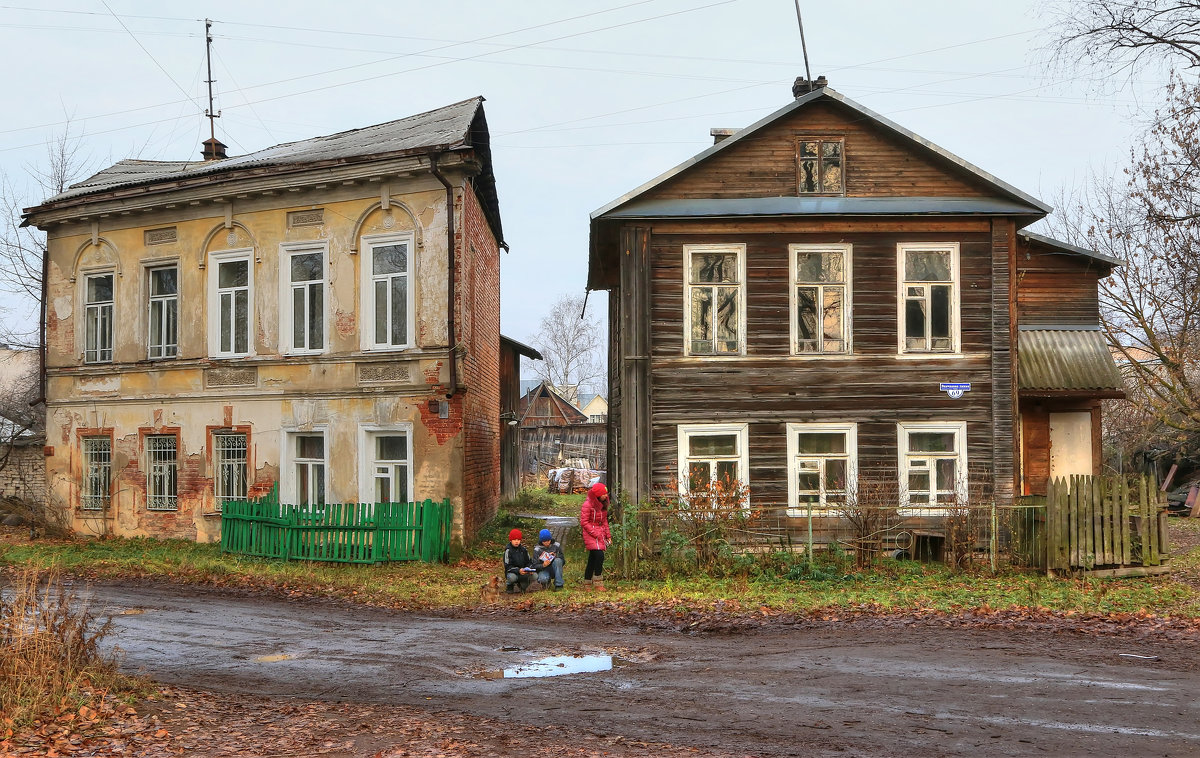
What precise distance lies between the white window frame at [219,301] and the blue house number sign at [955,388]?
13519 millimetres

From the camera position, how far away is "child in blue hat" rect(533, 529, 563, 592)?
14164mm

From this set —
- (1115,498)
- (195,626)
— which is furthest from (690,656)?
(1115,498)

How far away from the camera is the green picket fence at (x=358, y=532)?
17.1 m

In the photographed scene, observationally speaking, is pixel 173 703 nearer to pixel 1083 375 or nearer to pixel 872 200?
pixel 872 200

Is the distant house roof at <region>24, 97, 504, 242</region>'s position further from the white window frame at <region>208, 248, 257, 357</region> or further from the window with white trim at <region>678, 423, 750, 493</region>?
the window with white trim at <region>678, 423, 750, 493</region>

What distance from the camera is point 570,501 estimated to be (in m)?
36.0

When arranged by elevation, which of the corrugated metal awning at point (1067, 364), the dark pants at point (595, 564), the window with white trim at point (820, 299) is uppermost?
the window with white trim at point (820, 299)

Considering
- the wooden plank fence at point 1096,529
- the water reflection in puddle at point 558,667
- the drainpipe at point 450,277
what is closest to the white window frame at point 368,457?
the drainpipe at point 450,277

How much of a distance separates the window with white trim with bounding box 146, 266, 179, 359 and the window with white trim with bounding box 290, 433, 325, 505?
3.91 m

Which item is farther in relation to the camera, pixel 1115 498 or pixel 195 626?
pixel 1115 498

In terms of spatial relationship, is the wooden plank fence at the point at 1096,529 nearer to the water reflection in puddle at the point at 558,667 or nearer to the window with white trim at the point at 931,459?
the window with white trim at the point at 931,459

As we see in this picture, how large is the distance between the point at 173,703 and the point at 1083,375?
17.7 meters

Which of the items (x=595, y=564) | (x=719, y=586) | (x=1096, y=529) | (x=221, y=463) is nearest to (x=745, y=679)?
(x=719, y=586)

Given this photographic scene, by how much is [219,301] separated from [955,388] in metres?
14.8
